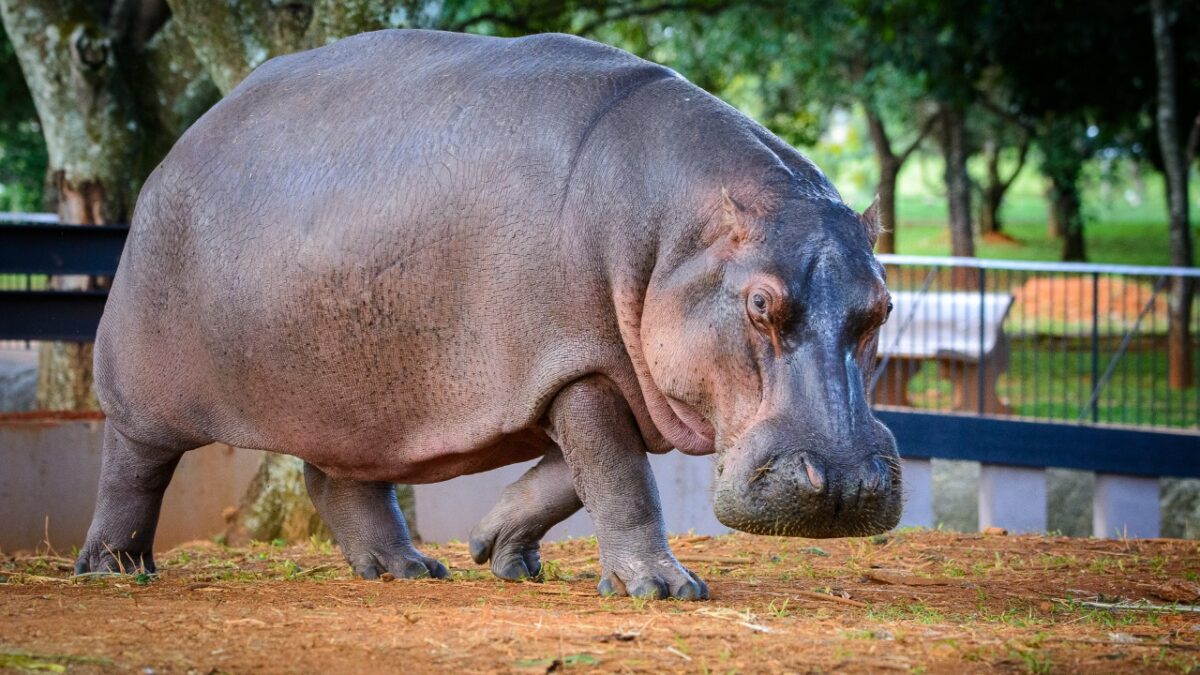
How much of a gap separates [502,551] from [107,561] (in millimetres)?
1697

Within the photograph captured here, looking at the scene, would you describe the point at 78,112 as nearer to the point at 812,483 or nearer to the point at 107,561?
the point at 107,561

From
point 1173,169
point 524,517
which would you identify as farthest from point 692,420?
point 1173,169

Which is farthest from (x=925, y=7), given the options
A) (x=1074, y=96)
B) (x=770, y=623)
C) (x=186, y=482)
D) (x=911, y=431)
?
(x=770, y=623)

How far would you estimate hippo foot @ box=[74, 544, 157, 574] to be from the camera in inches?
254

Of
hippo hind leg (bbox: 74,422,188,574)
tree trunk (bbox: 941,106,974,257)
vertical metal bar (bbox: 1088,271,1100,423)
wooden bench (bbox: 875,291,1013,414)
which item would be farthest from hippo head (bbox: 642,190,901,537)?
tree trunk (bbox: 941,106,974,257)

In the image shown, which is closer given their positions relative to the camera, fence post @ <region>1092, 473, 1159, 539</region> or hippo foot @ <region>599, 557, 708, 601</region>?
hippo foot @ <region>599, 557, 708, 601</region>

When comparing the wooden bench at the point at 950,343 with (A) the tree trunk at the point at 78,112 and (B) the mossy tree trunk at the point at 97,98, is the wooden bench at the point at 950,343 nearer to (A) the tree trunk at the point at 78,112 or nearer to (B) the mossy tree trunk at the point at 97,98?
(B) the mossy tree trunk at the point at 97,98

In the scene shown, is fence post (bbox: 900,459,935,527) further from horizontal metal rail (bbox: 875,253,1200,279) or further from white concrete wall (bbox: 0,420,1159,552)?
horizontal metal rail (bbox: 875,253,1200,279)

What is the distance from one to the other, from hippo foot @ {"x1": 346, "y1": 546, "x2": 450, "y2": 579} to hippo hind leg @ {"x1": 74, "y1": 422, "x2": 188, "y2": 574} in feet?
2.77

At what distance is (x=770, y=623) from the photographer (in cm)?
474

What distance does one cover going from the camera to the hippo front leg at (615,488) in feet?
17.6

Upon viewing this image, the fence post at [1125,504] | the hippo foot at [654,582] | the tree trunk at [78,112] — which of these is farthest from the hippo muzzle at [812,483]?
the tree trunk at [78,112]

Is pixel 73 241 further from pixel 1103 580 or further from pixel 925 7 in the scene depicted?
pixel 925 7

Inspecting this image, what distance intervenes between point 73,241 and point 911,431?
19.0 ft
